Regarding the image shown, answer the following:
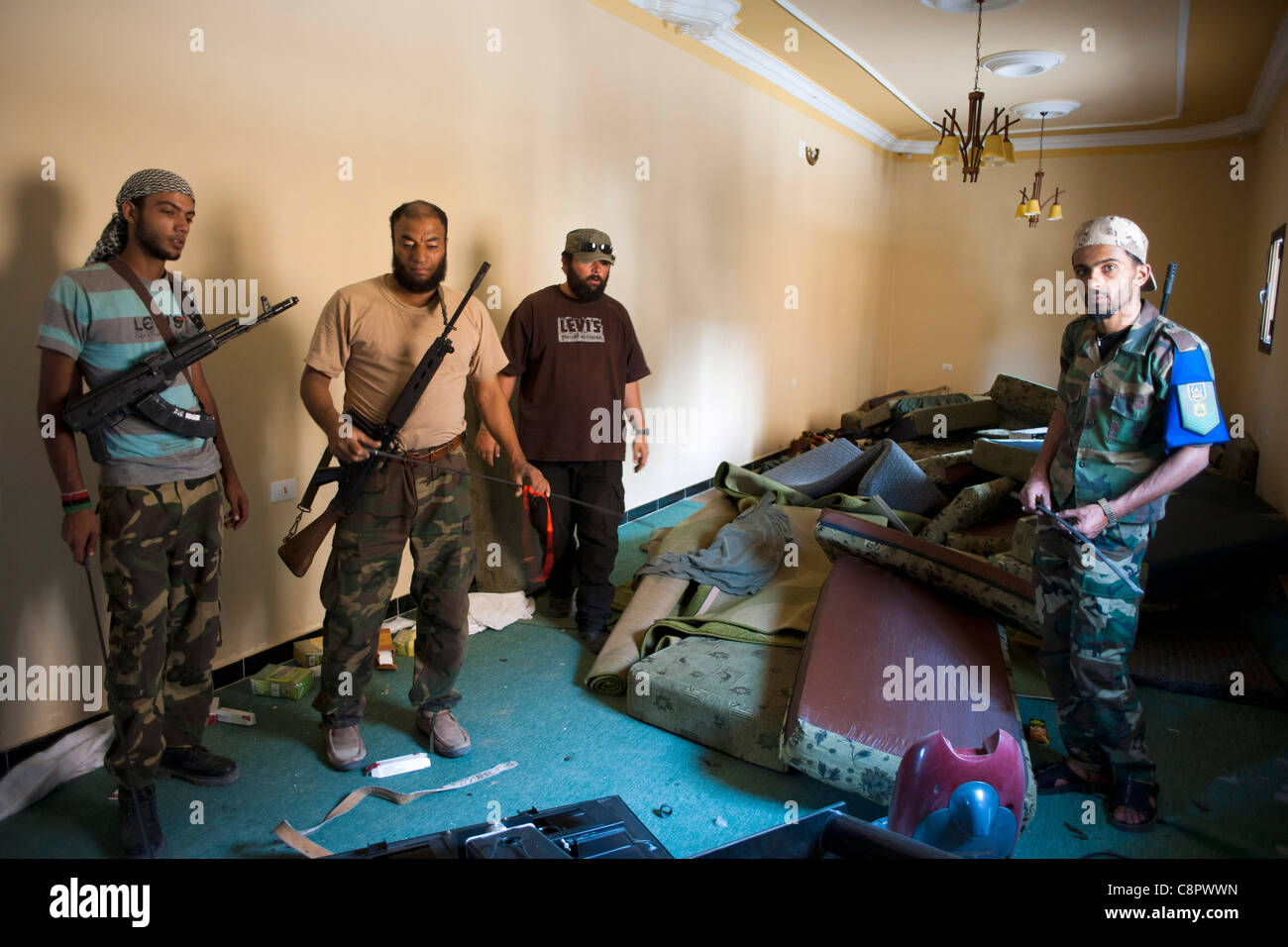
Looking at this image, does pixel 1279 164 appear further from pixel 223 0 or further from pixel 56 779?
pixel 56 779

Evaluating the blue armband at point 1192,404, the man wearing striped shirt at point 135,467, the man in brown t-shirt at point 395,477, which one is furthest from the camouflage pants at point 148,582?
the blue armband at point 1192,404

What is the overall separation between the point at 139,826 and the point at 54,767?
534mm

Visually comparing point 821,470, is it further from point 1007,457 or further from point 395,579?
point 395,579

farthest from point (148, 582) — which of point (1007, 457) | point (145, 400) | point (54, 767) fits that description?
point (1007, 457)

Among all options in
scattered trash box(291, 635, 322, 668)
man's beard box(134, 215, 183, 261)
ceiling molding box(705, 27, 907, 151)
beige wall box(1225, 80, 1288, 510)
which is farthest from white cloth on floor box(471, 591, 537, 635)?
beige wall box(1225, 80, 1288, 510)

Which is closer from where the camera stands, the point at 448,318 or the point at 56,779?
the point at 56,779

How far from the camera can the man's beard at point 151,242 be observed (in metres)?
2.10

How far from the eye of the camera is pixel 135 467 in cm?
212

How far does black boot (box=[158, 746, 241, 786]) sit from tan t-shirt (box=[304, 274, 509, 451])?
1.01 m

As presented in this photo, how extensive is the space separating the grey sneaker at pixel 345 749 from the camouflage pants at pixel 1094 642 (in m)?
1.92

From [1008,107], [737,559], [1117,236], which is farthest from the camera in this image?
[1008,107]
